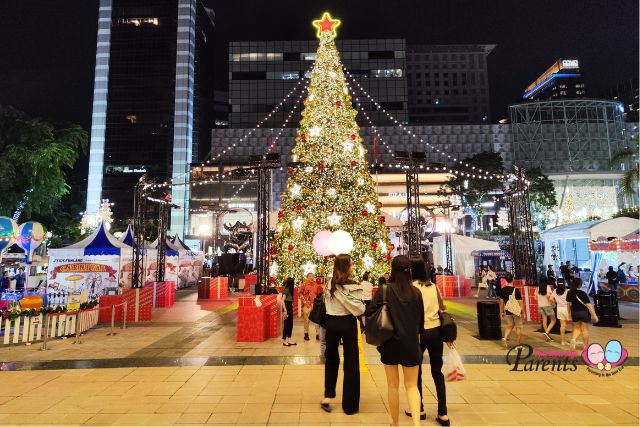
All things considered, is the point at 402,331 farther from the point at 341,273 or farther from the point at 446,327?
the point at 341,273

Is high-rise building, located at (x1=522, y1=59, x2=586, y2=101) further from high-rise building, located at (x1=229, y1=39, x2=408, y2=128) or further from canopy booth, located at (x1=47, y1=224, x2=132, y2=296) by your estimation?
canopy booth, located at (x1=47, y1=224, x2=132, y2=296)

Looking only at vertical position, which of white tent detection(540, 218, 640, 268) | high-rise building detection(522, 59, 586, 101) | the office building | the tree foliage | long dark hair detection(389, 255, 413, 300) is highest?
high-rise building detection(522, 59, 586, 101)

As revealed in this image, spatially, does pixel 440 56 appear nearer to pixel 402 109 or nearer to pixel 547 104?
pixel 402 109

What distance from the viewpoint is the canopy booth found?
1614 cm

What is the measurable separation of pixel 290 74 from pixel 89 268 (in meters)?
61.4

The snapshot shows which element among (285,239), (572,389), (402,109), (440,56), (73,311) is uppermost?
(440,56)

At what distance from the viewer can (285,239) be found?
46.4ft

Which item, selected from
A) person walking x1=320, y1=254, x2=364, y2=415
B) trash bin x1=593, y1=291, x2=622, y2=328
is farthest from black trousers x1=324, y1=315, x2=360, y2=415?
trash bin x1=593, y1=291, x2=622, y2=328

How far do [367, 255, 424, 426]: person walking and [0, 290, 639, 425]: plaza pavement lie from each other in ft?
2.37

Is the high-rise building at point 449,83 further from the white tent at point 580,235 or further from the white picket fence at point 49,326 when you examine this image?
Result: the white picket fence at point 49,326

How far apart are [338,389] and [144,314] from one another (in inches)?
346

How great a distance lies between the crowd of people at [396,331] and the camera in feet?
11.8

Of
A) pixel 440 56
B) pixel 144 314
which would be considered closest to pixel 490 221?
pixel 144 314

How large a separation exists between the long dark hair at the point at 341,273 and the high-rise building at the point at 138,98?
245 feet
